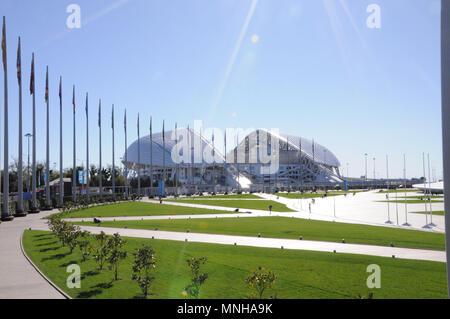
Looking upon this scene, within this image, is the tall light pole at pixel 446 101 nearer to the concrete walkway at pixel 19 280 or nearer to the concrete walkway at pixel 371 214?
the concrete walkway at pixel 19 280

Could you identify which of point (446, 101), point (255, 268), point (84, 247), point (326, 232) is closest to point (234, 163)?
point (326, 232)

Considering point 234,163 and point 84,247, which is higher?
point 234,163

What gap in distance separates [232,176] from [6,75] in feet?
444

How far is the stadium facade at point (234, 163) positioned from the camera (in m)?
163

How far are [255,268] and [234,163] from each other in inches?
6770

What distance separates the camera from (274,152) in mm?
193375

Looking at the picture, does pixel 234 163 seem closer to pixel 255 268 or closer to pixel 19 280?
pixel 255 268

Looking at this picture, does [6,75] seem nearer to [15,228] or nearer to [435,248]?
[15,228]

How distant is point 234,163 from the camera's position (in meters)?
188

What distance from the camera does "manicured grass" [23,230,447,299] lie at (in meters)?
12.6

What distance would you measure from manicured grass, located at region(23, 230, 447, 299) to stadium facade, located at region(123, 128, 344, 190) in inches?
5238
